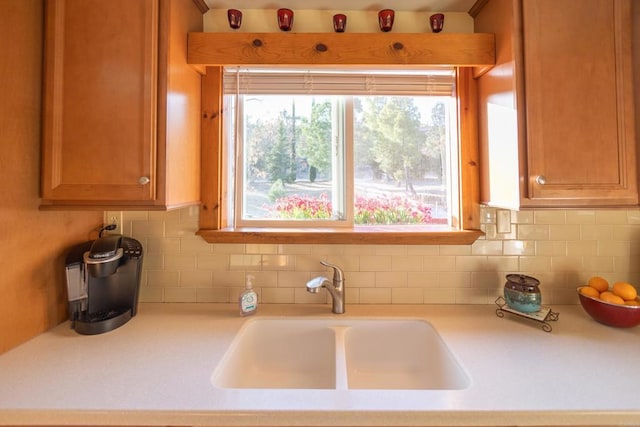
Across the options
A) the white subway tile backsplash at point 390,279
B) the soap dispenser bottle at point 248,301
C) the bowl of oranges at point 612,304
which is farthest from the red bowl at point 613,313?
the soap dispenser bottle at point 248,301

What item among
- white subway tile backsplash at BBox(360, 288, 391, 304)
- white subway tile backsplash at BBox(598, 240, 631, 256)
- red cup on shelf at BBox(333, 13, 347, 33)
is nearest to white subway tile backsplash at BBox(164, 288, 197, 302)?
white subway tile backsplash at BBox(360, 288, 391, 304)

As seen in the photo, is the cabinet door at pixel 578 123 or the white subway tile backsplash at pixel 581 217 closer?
the cabinet door at pixel 578 123

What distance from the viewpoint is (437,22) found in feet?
4.19

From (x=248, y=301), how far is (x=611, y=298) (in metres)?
1.44

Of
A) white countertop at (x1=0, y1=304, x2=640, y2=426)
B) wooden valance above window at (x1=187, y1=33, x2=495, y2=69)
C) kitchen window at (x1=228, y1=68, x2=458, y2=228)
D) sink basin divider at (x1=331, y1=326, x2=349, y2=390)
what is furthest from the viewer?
kitchen window at (x1=228, y1=68, x2=458, y2=228)

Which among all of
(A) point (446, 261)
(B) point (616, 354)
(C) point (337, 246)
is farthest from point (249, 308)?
(B) point (616, 354)

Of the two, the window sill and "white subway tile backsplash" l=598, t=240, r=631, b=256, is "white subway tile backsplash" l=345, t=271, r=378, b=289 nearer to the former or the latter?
the window sill

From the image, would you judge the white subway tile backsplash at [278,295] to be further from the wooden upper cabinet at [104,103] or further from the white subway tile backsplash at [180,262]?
the wooden upper cabinet at [104,103]

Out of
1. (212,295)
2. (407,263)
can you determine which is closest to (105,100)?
(212,295)

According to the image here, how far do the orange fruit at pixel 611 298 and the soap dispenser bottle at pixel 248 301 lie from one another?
4.57 ft

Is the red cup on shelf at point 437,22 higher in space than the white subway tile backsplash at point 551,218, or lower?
higher

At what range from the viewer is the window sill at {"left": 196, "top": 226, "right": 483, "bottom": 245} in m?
1.27

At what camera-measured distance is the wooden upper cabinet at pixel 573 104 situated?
3.34 feet

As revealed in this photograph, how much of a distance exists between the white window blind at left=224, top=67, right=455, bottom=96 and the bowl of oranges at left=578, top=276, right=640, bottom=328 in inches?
40.6
